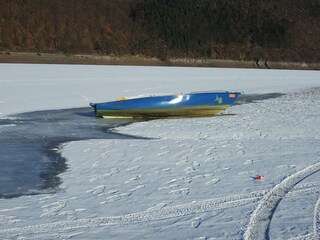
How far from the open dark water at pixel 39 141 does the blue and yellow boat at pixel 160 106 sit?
370 mm

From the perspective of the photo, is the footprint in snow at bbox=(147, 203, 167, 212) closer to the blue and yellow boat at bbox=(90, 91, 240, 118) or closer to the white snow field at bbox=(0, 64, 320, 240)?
the white snow field at bbox=(0, 64, 320, 240)

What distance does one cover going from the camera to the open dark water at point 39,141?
8.32 m

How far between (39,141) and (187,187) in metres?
5.65

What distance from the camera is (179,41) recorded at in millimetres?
67625

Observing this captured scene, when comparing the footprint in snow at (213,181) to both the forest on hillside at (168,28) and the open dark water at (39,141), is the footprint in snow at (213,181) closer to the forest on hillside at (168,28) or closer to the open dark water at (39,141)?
the open dark water at (39,141)

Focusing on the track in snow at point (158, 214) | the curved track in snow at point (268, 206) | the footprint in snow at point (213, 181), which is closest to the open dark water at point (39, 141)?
the track in snow at point (158, 214)

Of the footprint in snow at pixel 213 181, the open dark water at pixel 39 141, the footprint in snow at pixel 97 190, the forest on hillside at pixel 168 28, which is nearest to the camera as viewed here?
the footprint in snow at pixel 97 190

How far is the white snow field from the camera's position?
5.97 metres

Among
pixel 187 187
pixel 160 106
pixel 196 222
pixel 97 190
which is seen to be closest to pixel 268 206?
pixel 196 222

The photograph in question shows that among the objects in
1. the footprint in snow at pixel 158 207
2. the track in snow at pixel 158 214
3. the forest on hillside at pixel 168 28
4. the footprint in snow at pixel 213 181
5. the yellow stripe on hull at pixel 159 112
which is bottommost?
the yellow stripe on hull at pixel 159 112

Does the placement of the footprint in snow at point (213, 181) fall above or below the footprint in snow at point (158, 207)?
below

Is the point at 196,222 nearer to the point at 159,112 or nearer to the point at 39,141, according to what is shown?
the point at 39,141

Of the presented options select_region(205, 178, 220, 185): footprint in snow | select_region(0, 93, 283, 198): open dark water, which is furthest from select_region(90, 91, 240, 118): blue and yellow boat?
select_region(205, 178, 220, 185): footprint in snow

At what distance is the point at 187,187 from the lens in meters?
7.68
